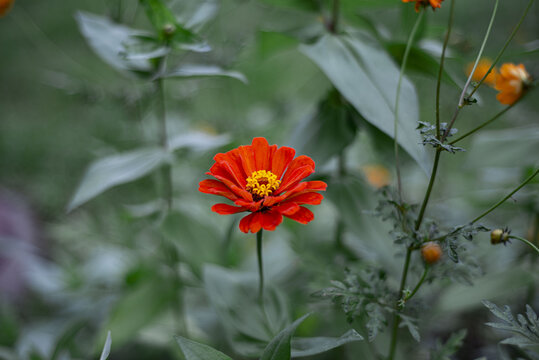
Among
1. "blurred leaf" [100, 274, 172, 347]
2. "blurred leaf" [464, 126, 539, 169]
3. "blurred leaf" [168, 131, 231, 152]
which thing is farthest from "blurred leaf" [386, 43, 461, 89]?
"blurred leaf" [100, 274, 172, 347]

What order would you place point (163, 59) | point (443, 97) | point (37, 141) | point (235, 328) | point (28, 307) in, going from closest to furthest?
point (235, 328)
point (163, 59)
point (28, 307)
point (443, 97)
point (37, 141)

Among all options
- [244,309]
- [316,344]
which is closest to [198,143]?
[244,309]

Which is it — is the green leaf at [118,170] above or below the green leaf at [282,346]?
above

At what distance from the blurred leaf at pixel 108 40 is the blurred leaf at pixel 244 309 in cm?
34

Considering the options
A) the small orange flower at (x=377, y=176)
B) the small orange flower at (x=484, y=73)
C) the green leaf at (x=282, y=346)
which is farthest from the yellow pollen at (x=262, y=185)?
the small orange flower at (x=377, y=176)

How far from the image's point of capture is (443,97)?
1.23 meters

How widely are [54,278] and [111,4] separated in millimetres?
627

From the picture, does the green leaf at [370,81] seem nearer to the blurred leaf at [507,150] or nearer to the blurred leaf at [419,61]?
the blurred leaf at [419,61]

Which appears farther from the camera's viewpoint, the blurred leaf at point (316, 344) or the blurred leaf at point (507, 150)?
the blurred leaf at point (507, 150)

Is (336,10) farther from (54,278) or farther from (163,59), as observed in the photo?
(54,278)

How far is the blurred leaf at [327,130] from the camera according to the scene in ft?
2.11

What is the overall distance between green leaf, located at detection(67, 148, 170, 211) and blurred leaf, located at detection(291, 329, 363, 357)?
0.33m

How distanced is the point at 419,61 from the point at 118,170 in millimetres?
491

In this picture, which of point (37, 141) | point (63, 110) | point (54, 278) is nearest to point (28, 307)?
point (54, 278)
